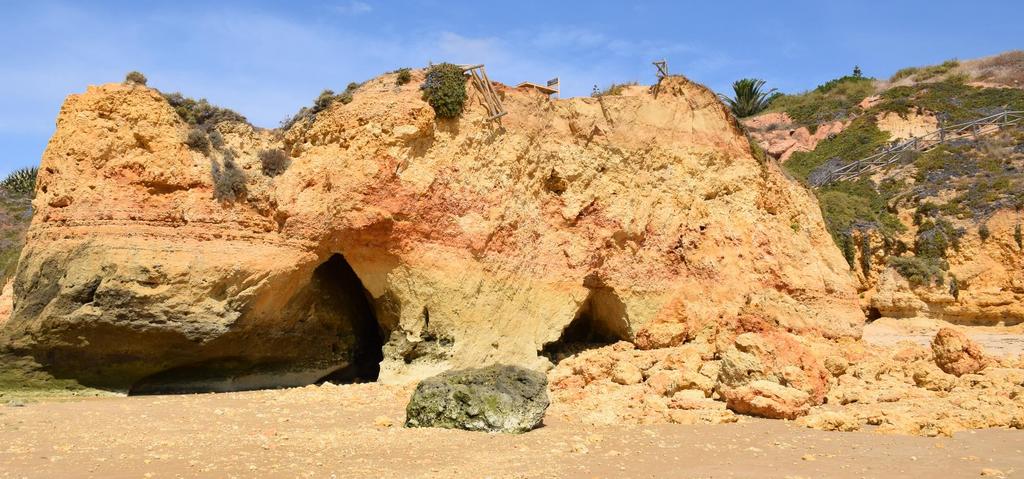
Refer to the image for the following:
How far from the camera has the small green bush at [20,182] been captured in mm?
31453

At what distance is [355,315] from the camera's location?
49.8 feet

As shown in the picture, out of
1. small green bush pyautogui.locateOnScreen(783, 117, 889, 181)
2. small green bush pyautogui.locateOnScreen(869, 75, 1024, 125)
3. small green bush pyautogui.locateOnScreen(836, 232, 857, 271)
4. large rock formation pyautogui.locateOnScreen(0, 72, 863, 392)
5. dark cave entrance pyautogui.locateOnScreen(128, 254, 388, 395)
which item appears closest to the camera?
large rock formation pyautogui.locateOnScreen(0, 72, 863, 392)

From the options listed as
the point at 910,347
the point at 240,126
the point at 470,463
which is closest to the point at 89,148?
the point at 240,126

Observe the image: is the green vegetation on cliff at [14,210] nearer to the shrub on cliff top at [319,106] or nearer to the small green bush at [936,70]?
the shrub on cliff top at [319,106]

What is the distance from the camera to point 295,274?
13.1 m

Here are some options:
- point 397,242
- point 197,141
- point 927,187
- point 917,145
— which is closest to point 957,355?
point 397,242

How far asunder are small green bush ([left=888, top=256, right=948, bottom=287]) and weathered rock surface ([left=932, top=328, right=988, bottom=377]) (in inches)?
327

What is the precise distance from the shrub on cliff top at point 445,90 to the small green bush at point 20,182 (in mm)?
23836

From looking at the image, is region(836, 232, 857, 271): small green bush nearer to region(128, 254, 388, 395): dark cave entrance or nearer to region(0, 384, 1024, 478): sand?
region(0, 384, 1024, 478): sand

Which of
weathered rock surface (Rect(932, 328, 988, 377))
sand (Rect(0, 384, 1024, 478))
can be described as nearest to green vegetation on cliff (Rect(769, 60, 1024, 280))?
weathered rock surface (Rect(932, 328, 988, 377))

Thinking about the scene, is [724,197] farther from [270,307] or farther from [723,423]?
[270,307]

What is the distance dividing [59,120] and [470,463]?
31.6 feet

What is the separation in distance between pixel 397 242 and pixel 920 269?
50.7ft

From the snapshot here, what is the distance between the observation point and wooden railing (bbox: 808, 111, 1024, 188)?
30138mm
